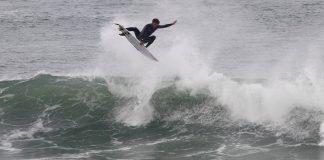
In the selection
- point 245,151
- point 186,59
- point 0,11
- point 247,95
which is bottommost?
point 245,151

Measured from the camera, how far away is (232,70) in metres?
34.1

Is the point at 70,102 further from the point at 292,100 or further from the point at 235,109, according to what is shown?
the point at 292,100

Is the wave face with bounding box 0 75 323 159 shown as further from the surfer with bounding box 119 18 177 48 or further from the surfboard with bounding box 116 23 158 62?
the surfer with bounding box 119 18 177 48

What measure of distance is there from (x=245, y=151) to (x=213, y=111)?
3770 mm

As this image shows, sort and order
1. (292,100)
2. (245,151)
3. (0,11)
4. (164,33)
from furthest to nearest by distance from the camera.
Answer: (0,11) < (164,33) < (292,100) < (245,151)

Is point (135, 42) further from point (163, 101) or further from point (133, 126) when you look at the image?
point (133, 126)

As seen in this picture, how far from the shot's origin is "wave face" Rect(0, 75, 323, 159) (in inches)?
912

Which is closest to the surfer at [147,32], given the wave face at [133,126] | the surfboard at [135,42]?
the surfboard at [135,42]

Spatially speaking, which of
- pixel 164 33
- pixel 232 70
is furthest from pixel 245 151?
pixel 164 33

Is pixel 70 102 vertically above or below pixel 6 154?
above

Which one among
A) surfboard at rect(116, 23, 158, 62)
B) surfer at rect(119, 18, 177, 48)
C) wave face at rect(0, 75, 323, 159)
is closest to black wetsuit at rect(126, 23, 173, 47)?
surfer at rect(119, 18, 177, 48)

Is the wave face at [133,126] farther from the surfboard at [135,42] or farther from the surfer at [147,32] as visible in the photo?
the surfer at [147,32]

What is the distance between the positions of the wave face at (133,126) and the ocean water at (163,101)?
4cm

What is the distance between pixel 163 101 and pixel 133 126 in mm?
1926
